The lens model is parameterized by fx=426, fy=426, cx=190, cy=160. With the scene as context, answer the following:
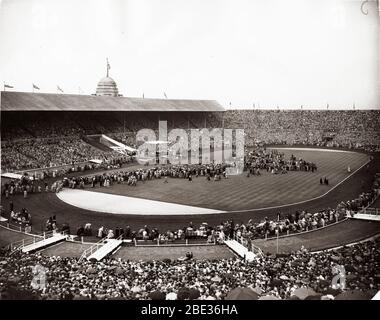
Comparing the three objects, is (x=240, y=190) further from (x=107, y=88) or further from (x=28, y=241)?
(x=107, y=88)

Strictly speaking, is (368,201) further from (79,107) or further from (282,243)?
(79,107)

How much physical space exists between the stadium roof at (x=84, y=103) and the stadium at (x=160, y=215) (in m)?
0.22

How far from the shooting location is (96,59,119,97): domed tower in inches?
3017

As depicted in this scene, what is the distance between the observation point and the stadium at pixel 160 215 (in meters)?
13.0

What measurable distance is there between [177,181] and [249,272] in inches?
869

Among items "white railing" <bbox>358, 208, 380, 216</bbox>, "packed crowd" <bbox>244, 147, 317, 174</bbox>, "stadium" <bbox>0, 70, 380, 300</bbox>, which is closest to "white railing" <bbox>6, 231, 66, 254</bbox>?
"stadium" <bbox>0, 70, 380, 300</bbox>

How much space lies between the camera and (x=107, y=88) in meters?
77.1

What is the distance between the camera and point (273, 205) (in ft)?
88.0

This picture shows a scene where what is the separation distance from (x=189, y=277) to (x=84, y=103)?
42.3 m

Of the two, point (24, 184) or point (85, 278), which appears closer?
point (85, 278)

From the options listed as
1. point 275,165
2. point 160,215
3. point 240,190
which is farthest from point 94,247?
point 275,165

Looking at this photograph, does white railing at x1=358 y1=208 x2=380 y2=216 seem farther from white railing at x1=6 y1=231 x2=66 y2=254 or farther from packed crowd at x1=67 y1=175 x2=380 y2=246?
white railing at x1=6 y1=231 x2=66 y2=254

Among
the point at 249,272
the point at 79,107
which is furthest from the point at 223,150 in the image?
the point at 249,272

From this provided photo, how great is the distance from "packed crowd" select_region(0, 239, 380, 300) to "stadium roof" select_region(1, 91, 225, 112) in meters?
29.9
